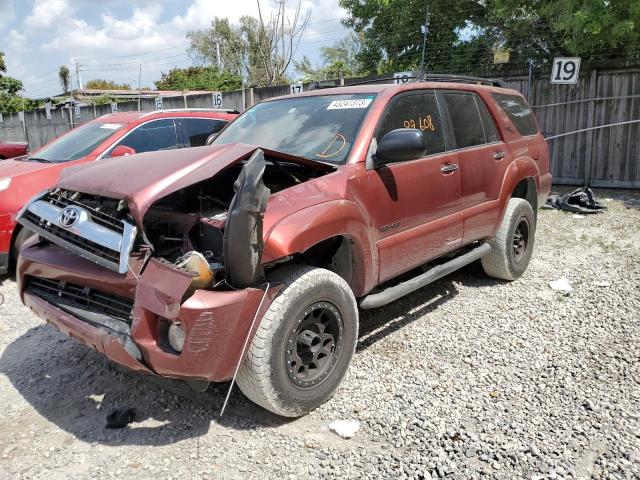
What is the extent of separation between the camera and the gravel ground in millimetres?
2750

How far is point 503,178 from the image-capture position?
5.00 m

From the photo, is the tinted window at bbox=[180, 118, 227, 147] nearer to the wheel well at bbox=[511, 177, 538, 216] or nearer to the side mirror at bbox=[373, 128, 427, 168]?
the wheel well at bbox=[511, 177, 538, 216]

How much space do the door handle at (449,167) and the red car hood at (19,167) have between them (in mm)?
4393

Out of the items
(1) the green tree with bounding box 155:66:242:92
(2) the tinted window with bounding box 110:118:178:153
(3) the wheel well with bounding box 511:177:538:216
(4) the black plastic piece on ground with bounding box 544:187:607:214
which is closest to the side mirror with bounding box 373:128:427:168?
(3) the wheel well with bounding box 511:177:538:216

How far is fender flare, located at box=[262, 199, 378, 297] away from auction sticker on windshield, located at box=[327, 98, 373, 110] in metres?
0.92

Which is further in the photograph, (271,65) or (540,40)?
(271,65)

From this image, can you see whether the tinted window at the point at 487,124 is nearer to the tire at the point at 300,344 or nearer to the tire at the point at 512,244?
the tire at the point at 512,244

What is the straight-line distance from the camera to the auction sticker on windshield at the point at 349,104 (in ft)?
12.8

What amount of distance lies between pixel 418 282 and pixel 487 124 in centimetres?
188

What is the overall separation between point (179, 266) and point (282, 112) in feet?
6.73

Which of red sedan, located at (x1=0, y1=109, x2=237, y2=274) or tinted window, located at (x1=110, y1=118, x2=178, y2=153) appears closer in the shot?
red sedan, located at (x1=0, y1=109, x2=237, y2=274)

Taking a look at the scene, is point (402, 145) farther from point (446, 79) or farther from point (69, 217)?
point (446, 79)

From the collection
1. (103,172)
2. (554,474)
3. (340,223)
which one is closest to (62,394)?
(103,172)

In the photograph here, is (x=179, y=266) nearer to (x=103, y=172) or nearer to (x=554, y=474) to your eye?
(x=103, y=172)
